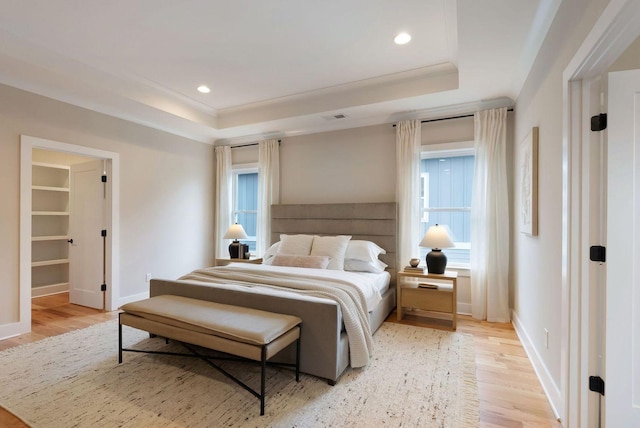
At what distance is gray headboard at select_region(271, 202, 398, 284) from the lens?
159 inches

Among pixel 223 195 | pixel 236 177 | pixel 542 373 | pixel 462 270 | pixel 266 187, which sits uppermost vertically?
pixel 236 177

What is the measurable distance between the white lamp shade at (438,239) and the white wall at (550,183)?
0.81 metres

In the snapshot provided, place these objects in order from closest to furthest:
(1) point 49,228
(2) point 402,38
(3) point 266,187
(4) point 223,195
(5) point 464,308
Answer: (2) point 402,38 → (5) point 464,308 → (3) point 266,187 → (1) point 49,228 → (4) point 223,195

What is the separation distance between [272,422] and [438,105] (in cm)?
377

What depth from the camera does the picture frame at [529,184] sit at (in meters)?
2.45

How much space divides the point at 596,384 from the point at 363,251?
242 centimetres

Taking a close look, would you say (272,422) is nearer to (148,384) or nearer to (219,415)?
(219,415)

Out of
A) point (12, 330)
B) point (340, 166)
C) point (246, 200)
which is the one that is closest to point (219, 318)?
point (12, 330)

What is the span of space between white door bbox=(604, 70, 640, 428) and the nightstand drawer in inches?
72.5

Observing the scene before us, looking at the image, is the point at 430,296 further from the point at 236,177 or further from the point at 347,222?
the point at 236,177

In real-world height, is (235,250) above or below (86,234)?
below

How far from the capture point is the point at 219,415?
189cm

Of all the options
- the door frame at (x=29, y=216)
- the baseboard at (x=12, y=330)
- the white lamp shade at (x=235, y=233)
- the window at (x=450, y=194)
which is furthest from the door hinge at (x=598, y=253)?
the baseboard at (x=12, y=330)

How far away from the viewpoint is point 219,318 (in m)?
2.19
